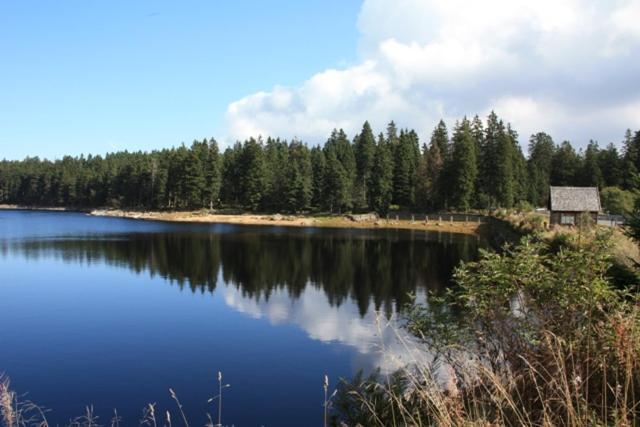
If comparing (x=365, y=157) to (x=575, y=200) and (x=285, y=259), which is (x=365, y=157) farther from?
(x=285, y=259)

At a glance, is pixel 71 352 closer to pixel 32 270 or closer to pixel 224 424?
pixel 224 424

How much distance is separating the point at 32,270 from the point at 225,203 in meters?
85.4

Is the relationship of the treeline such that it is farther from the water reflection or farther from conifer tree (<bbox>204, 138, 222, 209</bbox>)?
the water reflection

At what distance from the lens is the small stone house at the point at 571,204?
186ft

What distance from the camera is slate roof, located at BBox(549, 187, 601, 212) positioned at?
56.6 m

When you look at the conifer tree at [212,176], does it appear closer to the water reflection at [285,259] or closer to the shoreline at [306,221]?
the shoreline at [306,221]

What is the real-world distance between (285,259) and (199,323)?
23029 millimetres

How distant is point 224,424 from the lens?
46.0 feet

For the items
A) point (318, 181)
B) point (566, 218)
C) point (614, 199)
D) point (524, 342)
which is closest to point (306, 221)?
point (318, 181)

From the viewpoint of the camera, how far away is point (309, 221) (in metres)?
98.0

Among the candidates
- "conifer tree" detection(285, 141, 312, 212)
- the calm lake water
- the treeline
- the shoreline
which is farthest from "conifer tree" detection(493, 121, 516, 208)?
the calm lake water

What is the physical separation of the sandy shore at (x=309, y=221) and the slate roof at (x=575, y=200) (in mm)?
23622

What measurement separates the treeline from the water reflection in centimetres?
2271

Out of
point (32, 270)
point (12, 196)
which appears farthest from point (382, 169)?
point (12, 196)
